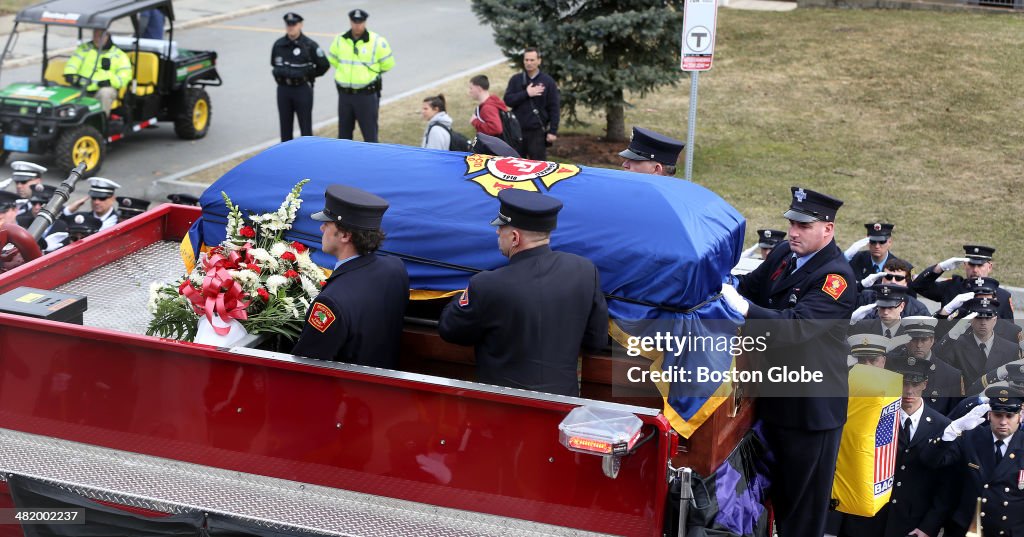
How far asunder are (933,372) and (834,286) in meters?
1.98

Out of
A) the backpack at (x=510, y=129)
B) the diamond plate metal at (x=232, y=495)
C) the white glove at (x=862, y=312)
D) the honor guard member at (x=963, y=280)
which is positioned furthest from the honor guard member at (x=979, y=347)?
the backpack at (x=510, y=129)

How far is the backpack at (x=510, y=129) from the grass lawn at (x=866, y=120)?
8.03 feet

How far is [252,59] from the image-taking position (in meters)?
A: 19.1

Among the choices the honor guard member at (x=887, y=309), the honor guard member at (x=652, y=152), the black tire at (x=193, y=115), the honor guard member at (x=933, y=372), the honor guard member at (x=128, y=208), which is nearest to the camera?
the honor guard member at (x=652, y=152)

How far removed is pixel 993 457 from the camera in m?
6.14

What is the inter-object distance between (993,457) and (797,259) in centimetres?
184

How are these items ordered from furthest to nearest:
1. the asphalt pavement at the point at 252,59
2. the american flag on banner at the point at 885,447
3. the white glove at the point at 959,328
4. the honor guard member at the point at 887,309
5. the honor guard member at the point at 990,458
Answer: the asphalt pavement at the point at 252,59, the white glove at the point at 959,328, the honor guard member at the point at 887,309, the honor guard member at the point at 990,458, the american flag on banner at the point at 885,447

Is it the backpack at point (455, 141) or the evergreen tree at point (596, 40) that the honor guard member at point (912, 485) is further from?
the evergreen tree at point (596, 40)

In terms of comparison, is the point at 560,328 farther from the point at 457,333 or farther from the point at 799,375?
the point at 799,375

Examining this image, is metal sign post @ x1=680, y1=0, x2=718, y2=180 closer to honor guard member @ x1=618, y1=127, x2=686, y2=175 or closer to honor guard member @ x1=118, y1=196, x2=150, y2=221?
honor guard member @ x1=618, y1=127, x2=686, y2=175

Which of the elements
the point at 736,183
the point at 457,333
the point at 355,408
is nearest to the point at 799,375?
the point at 457,333

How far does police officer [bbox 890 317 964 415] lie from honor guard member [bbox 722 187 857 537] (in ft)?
5.24

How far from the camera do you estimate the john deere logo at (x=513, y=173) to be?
5.24m

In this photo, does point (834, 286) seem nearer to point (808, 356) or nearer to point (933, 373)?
point (808, 356)
